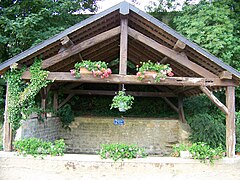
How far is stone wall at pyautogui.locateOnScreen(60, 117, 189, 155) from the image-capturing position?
27.9 feet

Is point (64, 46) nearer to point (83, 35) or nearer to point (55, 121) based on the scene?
point (83, 35)

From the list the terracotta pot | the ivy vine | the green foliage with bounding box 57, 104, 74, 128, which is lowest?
the green foliage with bounding box 57, 104, 74, 128

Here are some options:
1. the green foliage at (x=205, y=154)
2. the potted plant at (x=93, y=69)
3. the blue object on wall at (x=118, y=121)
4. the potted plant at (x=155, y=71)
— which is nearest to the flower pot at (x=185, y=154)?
the green foliage at (x=205, y=154)

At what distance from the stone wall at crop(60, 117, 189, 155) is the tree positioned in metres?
3.27

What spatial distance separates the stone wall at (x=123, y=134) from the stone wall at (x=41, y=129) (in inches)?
22.4

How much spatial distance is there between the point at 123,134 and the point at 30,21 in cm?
502

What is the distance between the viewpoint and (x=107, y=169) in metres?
4.59

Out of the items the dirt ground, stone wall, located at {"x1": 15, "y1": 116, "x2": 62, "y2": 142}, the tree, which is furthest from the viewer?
the tree

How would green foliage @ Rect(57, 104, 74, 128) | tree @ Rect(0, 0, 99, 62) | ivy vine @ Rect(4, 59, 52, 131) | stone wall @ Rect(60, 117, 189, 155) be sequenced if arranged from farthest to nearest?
stone wall @ Rect(60, 117, 189, 155) → green foliage @ Rect(57, 104, 74, 128) → tree @ Rect(0, 0, 99, 62) → ivy vine @ Rect(4, 59, 52, 131)

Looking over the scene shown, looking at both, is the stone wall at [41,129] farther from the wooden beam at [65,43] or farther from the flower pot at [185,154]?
the flower pot at [185,154]

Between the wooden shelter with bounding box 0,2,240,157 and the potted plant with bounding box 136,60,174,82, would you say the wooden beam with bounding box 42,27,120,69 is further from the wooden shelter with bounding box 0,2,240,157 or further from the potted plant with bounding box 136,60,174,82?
the potted plant with bounding box 136,60,174,82

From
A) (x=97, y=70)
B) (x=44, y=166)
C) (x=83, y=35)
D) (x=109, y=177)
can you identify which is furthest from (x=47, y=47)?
(x=109, y=177)

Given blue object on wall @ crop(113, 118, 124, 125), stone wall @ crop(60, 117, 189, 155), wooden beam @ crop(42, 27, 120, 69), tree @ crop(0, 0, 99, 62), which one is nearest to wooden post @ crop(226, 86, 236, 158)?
wooden beam @ crop(42, 27, 120, 69)

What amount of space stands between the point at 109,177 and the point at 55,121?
13.4 feet
